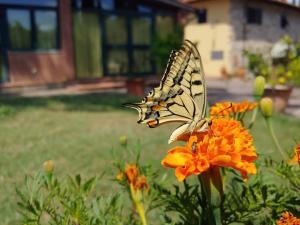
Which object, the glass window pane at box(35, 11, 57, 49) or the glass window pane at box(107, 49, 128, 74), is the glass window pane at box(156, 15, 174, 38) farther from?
the glass window pane at box(35, 11, 57, 49)

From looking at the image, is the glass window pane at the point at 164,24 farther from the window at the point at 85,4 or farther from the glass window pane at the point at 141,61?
the window at the point at 85,4

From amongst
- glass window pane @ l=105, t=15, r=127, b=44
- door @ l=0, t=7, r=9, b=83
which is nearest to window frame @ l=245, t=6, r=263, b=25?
glass window pane @ l=105, t=15, r=127, b=44

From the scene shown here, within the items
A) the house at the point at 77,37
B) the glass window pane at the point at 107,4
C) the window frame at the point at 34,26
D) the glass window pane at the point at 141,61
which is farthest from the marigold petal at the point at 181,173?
the glass window pane at the point at 141,61

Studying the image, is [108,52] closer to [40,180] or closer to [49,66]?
[49,66]

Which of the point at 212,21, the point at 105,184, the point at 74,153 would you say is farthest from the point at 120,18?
the point at 105,184

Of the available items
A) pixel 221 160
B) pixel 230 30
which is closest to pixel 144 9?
pixel 230 30
